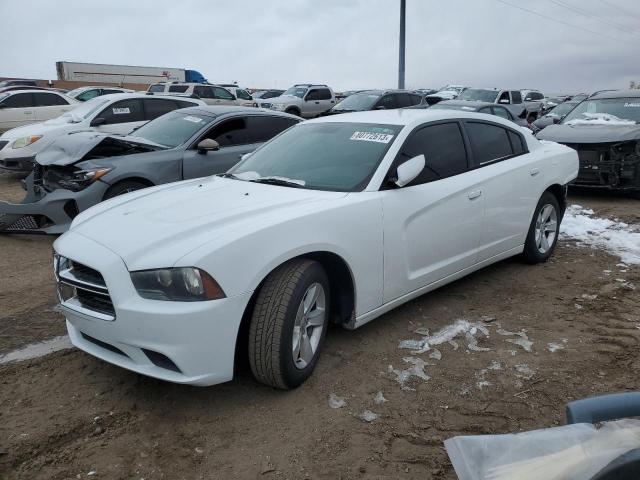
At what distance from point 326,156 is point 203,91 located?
17099mm

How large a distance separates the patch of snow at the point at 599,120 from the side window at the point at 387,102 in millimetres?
7901

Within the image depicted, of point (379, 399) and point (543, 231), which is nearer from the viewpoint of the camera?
point (379, 399)

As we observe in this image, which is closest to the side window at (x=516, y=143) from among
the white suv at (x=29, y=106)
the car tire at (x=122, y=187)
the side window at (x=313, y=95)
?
the car tire at (x=122, y=187)

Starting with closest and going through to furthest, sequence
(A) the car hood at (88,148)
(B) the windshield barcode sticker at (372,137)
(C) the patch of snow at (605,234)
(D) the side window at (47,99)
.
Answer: (B) the windshield barcode sticker at (372,137) → (C) the patch of snow at (605,234) → (A) the car hood at (88,148) → (D) the side window at (47,99)

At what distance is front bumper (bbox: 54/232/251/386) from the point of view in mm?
2725

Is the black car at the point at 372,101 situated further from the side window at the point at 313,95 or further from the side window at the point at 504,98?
the side window at the point at 313,95

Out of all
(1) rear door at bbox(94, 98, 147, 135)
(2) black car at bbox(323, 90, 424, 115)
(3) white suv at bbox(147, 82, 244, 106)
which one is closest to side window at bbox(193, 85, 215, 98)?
(3) white suv at bbox(147, 82, 244, 106)

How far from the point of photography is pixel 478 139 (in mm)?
4703

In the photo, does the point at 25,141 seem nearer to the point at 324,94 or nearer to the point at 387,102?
the point at 387,102

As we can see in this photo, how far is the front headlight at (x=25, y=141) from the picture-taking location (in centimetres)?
962

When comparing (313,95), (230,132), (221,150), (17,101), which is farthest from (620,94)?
(313,95)

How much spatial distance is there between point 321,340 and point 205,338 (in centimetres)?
88

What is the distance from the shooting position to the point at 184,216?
3.24 m

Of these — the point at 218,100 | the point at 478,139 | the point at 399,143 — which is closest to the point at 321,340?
the point at 399,143
